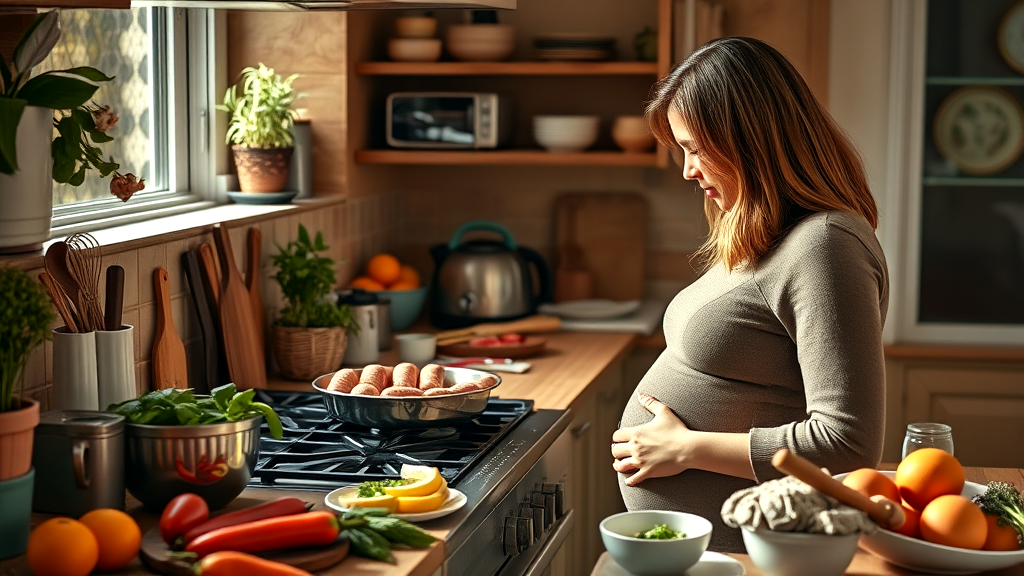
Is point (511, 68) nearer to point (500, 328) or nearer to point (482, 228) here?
point (482, 228)

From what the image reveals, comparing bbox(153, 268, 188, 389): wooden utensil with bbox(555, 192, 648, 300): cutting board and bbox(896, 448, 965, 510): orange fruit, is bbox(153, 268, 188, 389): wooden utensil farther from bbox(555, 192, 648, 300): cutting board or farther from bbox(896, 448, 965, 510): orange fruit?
bbox(555, 192, 648, 300): cutting board

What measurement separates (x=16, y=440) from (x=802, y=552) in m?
0.94

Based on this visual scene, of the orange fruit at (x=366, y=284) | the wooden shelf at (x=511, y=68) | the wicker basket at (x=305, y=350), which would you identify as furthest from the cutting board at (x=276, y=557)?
the wooden shelf at (x=511, y=68)

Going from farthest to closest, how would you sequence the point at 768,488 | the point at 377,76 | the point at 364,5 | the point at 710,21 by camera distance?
the point at 377,76 < the point at 710,21 < the point at 364,5 < the point at 768,488

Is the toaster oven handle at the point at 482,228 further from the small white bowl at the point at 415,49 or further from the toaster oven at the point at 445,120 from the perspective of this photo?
the small white bowl at the point at 415,49

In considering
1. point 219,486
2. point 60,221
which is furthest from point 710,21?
point 219,486

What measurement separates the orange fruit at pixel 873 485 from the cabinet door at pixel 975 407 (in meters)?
2.19

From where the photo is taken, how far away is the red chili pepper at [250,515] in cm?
146

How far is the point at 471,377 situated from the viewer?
2295 mm

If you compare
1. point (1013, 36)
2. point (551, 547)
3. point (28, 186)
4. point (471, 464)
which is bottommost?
point (551, 547)

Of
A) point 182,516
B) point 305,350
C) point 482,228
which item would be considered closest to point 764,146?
point 182,516

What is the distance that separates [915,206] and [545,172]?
1147mm

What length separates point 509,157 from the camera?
344cm

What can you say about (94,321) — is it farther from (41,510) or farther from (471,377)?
(471,377)
